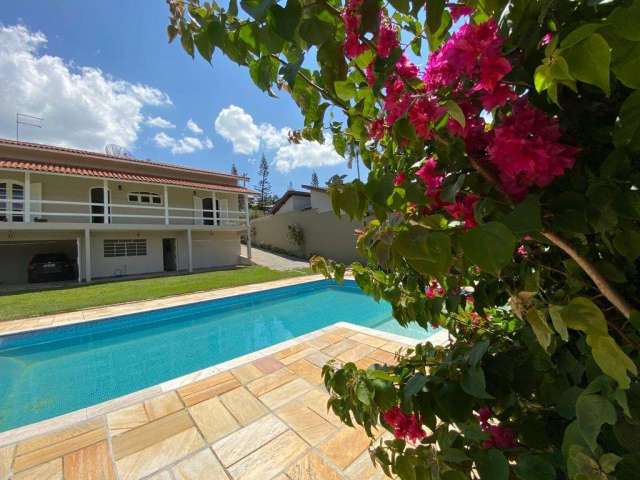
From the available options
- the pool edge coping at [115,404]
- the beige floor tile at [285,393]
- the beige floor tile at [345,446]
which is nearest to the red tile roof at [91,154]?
the pool edge coping at [115,404]

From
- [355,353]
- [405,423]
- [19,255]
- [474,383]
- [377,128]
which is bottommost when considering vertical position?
[355,353]

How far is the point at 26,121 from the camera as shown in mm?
15180

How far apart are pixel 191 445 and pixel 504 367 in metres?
2.70

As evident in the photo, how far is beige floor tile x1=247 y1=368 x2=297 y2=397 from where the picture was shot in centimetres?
334

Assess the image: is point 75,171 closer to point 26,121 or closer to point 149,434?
point 26,121

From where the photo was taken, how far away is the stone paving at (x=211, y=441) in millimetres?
2230

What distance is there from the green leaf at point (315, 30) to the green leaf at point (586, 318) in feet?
2.10

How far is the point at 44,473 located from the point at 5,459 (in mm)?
501

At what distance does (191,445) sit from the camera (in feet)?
8.19

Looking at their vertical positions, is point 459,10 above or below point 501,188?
above

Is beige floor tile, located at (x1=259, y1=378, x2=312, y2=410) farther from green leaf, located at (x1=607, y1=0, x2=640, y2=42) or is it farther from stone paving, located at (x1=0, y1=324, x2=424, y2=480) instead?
green leaf, located at (x1=607, y1=0, x2=640, y2=42)

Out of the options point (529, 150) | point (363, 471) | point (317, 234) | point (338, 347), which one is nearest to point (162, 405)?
point (363, 471)

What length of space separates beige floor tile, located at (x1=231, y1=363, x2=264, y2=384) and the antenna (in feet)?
62.8

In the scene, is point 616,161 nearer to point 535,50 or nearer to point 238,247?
point 535,50
